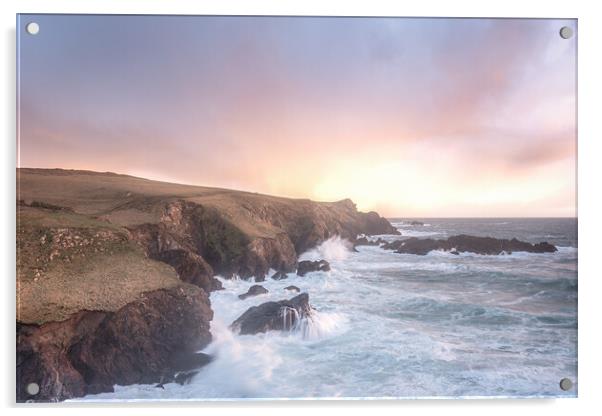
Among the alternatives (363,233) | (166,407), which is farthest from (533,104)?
(166,407)

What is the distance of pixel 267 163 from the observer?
5.27 m

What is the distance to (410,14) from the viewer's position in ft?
16.8

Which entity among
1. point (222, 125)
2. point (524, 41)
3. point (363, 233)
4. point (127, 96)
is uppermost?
point (524, 41)

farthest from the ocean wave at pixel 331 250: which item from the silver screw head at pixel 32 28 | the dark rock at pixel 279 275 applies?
the silver screw head at pixel 32 28

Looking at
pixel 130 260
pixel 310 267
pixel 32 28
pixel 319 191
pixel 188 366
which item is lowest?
pixel 188 366

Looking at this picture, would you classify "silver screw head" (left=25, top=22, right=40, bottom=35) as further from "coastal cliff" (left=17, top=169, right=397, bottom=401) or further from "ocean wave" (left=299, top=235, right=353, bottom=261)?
"ocean wave" (left=299, top=235, right=353, bottom=261)

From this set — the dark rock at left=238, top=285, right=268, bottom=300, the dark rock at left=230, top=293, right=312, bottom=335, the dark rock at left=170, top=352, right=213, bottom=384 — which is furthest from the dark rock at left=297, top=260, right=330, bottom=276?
the dark rock at left=170, top=352, right=213, bottom=384

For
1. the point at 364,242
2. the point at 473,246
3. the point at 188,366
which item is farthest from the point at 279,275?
the point at 473,246

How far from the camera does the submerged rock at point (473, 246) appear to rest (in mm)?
5195

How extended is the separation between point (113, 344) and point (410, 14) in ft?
18.8

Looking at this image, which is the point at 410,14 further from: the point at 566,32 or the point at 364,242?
the point at 364,242

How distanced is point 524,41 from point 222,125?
4.23 meters

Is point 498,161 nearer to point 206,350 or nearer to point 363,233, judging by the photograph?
point 363,233

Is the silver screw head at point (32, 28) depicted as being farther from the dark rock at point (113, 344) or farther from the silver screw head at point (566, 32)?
the silver screw head at point (566, 32)
